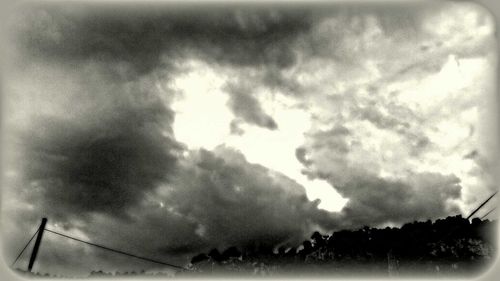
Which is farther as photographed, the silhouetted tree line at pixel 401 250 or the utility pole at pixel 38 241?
the silhouetted tree line at pixel 401 250

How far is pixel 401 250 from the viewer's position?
828 centimetres

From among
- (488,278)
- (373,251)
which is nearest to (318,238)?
(373,251)

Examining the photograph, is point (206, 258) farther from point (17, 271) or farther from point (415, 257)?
point (17, 271)

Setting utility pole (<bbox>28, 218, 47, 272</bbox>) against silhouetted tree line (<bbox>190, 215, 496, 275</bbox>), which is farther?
silhouetted tree line (<bbox>190, 215, 496, 275</bbox>)

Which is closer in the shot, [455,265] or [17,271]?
[17,271]

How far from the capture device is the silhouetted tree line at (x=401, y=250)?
8.14 m

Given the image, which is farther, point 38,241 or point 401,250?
point 401,250

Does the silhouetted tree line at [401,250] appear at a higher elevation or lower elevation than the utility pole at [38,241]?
higher

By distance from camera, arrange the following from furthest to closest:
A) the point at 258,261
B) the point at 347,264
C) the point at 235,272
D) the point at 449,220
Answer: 1. the point at 235,272
2. the point at 258,261
3. the point at 347,264
4. the point at 449,220

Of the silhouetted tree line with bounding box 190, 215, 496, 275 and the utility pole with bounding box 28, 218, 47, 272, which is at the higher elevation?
the silhouetted tree line with bounding box 190, 215, 496, 275

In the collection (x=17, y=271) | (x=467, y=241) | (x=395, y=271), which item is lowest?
(x=17, y=271)

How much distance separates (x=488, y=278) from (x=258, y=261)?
9.66 metres

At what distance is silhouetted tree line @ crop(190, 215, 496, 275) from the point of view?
814cm

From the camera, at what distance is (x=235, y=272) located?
38.5 ft
